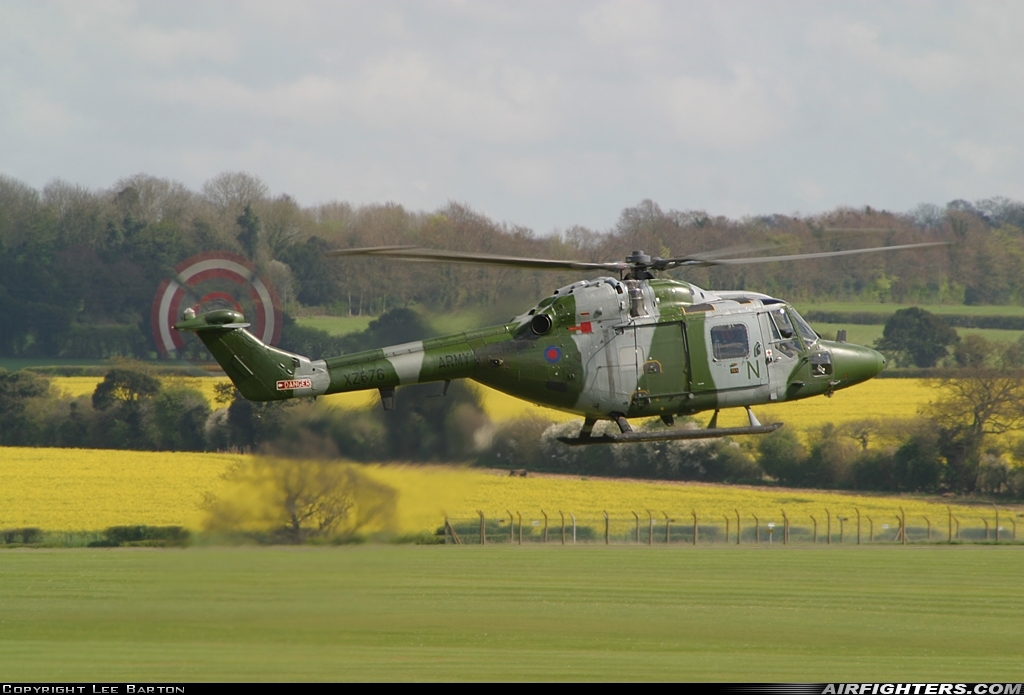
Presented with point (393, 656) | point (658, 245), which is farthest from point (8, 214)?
point (393, 656)

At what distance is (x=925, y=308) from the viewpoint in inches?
3194

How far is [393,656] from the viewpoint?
2856 cm

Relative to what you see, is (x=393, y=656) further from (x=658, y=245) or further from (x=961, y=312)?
(x=961, y=312)

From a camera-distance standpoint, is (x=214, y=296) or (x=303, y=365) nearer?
(x=303, y=365)

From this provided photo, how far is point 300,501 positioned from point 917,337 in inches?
2289

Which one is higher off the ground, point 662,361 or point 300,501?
point 662,361

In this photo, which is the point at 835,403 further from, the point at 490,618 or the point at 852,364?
the point at 852,364

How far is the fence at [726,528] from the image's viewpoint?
2269 inches

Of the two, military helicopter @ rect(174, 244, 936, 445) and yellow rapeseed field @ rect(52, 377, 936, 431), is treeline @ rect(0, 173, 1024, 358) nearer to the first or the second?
yellow rapeseed field @ rect(52, 377, 936, 431)

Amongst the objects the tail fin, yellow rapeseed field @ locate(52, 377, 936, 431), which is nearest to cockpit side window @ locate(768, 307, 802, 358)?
the tail fin

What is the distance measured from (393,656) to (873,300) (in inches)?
2202

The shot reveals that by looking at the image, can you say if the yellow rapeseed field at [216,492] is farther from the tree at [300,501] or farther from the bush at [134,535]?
the tree at [300,501]

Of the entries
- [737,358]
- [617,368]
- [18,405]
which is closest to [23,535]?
[18,405]

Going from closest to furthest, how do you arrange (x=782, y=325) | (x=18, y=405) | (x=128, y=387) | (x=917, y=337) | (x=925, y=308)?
1. (x=782, y=325)
2. (x=128, y=387)
3. (x=18, y=405)
4. (x=917, y=337)
5. (x=925, y=308)
